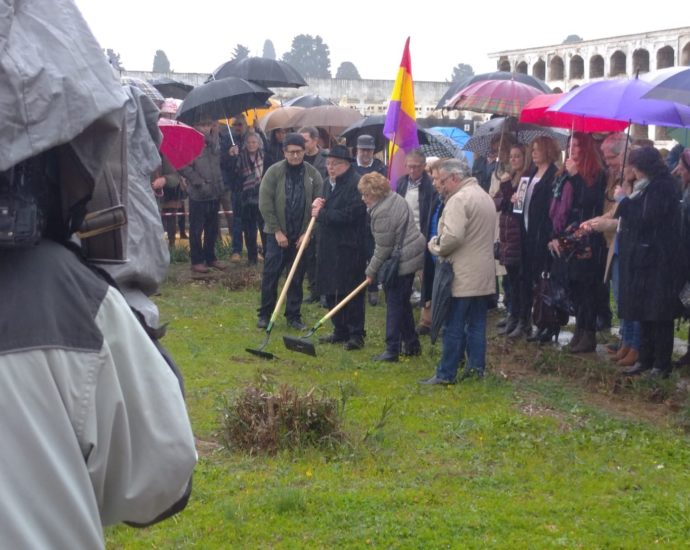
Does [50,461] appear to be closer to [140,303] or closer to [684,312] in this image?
[140,303]

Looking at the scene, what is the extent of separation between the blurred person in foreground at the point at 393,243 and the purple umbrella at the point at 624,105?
1.65 m

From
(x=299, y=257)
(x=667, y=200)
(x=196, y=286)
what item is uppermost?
(x=667, y=200)

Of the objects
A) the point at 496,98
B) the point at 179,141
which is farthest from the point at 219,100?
the point at 496,98

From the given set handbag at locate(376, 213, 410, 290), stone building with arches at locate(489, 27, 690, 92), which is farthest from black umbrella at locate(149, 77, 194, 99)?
stone building with arches at locate(489, 27, 690, 92)

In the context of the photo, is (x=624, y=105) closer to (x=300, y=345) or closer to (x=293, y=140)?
(x=293, y=140)

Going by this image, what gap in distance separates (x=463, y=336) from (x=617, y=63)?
105ft

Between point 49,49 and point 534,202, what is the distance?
28.8 feet

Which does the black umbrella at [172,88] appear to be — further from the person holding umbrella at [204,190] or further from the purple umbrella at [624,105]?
the purple umbrella at [624,105]

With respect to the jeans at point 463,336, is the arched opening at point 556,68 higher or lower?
higher

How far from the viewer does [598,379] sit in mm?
8688

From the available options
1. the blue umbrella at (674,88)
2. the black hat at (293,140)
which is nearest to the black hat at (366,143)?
the black hat at (293,140)

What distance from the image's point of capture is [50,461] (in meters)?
1.67

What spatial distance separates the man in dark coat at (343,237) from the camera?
1024cm

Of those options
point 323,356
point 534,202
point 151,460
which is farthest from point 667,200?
point 151,460
